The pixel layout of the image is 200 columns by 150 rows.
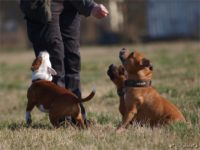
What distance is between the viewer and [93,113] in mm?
9984

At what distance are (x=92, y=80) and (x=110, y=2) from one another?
24.4 metres

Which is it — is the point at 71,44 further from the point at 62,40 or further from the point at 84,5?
the point at 84,5

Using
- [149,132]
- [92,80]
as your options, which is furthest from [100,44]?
[149,132]

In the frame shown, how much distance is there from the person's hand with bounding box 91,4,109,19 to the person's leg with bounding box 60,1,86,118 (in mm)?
446

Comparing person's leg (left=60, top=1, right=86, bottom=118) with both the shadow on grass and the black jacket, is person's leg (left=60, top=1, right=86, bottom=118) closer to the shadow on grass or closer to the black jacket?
the black jacket

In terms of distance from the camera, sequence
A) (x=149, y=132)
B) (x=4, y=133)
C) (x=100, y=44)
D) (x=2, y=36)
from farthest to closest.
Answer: (x=2, y=36) → (x=100, y=44) → (x=4, y=133) → (x=149, y=132)

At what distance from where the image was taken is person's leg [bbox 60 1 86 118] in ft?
30.2

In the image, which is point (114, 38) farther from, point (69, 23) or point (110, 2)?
point (69, 23)

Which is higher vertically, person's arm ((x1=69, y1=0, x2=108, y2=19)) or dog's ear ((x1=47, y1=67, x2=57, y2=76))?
person's arm ((x1=69, y1=0, x2=108, y2=19))

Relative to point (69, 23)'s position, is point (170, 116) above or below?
below

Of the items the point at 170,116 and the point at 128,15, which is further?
the point at 128,15

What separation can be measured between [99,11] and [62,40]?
754 mm

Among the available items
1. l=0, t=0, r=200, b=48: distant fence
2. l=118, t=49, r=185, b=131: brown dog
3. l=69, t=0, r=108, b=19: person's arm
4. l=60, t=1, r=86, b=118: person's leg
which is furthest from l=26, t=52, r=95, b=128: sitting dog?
l=0, t=0, r=200, b=48: distant fence

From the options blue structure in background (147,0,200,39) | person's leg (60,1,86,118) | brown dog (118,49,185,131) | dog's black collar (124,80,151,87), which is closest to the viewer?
brown dog (118,49,185,131)
